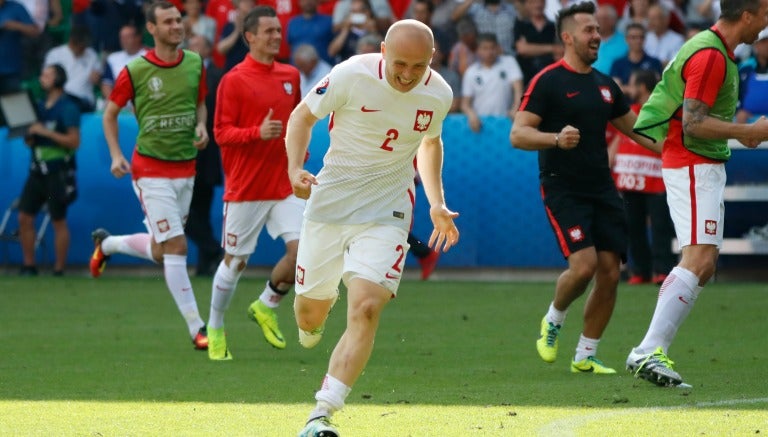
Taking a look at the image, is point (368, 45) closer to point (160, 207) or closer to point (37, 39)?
point (37, 39)

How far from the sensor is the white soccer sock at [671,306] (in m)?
9.35

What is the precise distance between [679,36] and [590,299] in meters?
9.80

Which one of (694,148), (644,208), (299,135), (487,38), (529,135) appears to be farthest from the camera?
(487,38)

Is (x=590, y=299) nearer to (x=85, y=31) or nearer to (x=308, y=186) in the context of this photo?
(x=308, y=186)

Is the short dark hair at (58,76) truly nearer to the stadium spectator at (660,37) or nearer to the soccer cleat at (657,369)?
the stadium spectator at (660,37)

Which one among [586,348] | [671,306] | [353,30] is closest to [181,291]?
[586,348]

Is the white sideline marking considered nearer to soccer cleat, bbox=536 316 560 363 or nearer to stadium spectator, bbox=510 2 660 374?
stadium spectator, bbox=510 2 660 374

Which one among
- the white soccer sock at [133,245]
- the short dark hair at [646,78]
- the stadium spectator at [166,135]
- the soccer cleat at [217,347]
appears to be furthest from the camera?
the short dark hair at [646,78]

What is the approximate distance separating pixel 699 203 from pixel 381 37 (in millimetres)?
11375

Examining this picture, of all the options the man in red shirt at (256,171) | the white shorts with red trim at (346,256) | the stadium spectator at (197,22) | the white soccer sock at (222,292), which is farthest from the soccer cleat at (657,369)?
the stadium spectator at (197,22)

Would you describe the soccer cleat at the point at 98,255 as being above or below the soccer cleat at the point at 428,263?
above

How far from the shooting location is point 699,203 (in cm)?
928

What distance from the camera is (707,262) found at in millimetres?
9320

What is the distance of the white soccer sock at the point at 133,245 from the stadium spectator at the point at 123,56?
726 centimetres
